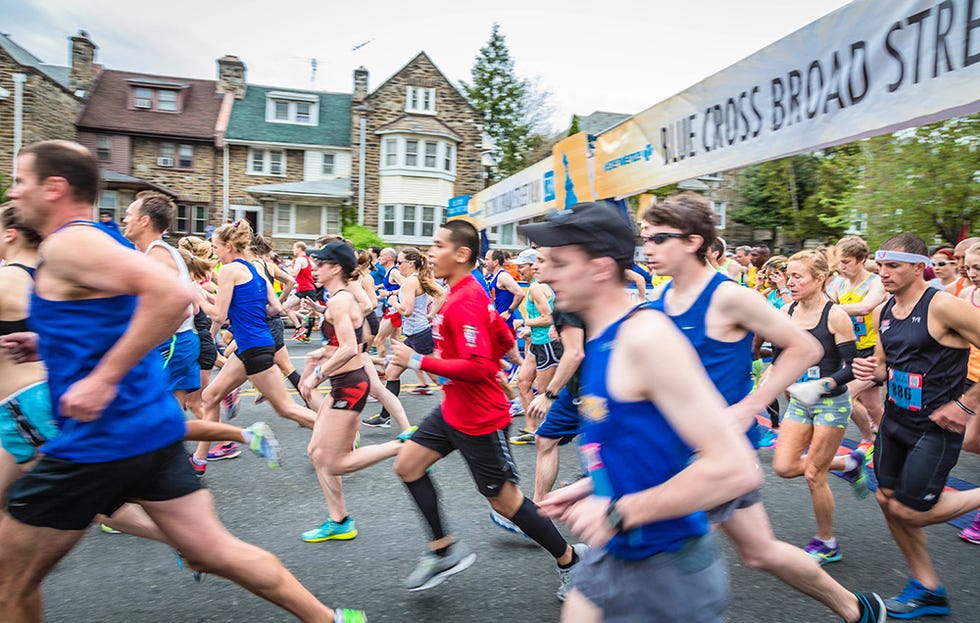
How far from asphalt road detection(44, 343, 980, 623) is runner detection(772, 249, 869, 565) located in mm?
358

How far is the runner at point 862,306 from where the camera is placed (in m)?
6.22

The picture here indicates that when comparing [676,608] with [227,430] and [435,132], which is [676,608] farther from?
[435,132]

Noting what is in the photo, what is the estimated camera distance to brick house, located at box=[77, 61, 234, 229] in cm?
3347

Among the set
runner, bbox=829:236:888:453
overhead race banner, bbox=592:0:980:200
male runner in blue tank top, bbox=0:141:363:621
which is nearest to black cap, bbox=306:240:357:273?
male runner in blue tank top, bbox=0:141:363:621

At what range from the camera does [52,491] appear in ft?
7.65

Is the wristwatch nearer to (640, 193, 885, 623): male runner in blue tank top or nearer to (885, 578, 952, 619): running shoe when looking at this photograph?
(640, 193, 885, 623): male runner in blue tank top

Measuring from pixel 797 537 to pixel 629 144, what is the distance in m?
4.13

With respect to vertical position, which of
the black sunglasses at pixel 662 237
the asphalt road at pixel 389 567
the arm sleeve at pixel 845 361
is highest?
the black sunglasses at pixel 662 237

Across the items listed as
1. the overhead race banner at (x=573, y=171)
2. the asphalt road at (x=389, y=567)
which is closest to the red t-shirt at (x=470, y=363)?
the asphalt road at (x=389, y=567)

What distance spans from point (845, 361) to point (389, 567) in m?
3.11

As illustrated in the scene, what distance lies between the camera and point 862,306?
6.27m

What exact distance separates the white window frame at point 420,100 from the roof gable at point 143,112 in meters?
10.1

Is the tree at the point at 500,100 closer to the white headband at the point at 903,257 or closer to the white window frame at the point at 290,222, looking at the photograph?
the white window frame at the point at 290,222

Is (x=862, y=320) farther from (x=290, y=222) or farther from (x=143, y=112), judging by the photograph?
(x=143, y=112)
